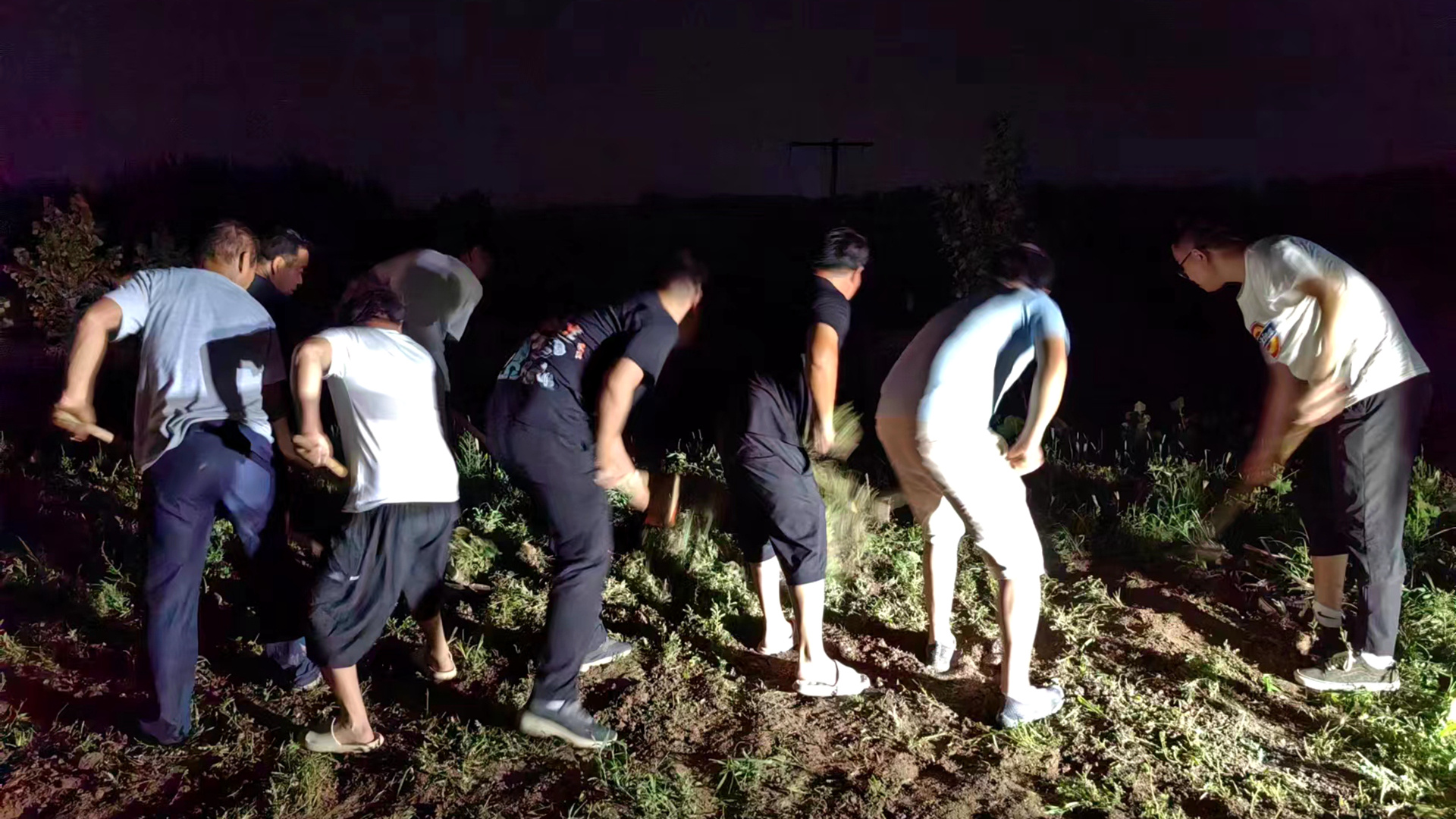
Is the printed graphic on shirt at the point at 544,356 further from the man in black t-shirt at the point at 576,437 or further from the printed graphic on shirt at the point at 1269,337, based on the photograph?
the printed graphic on shirt at the point at 1269,337

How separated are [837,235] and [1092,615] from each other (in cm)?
212

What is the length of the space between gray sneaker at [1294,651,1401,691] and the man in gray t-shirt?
3.87 metres

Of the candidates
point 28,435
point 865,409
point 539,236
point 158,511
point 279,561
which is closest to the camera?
point 158,511

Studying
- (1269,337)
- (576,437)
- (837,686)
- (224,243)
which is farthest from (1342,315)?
(224,243)

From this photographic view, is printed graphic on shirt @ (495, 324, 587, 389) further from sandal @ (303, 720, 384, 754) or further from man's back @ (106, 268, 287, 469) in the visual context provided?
sandal @ (303, 720, 384, 754)

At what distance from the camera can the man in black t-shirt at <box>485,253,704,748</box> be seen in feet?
9.87

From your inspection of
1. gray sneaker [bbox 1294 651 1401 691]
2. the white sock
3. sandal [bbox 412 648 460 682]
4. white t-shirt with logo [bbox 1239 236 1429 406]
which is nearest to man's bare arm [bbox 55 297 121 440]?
sandal [bbox 412 648 460 682]

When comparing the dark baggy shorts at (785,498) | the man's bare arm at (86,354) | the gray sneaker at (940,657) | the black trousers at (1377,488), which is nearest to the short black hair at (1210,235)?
the black trousers at (1377,488)

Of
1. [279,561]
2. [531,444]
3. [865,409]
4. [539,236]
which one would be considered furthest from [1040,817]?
[539,236]

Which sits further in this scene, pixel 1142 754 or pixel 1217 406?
pixel 1217 406

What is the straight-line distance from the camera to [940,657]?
3668 mm

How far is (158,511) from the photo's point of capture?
10.3 ft

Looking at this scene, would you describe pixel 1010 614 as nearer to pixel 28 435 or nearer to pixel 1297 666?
pixel 1297 666

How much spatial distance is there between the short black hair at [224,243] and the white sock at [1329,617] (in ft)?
14.2
